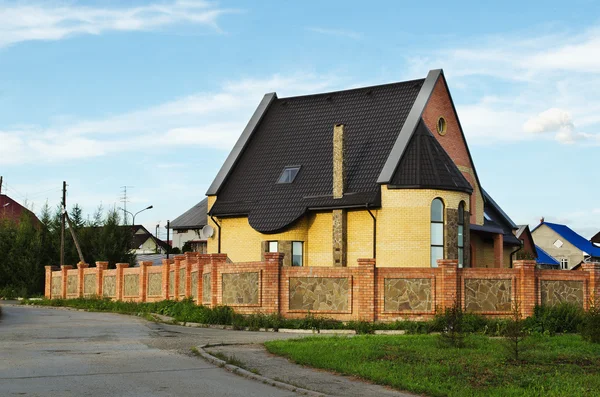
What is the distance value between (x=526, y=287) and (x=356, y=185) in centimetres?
871

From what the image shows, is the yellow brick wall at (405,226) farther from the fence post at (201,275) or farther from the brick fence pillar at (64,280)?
the brick fence pillar at (64,280)

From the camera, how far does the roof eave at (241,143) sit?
34.5 meters

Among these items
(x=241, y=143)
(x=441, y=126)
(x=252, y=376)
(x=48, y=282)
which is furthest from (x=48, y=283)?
(x=252, y=376)

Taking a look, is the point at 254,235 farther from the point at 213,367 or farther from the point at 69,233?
the point at 69,233

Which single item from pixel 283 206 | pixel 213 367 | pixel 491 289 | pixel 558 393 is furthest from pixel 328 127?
pixel 558 393

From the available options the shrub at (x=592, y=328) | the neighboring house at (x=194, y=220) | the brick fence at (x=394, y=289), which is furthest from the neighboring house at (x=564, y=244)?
the shrub at (x=592, y=328)

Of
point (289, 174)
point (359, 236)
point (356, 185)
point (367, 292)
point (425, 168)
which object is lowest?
point (367, 292)

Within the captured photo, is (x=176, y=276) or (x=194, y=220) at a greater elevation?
(x=194, y=220)

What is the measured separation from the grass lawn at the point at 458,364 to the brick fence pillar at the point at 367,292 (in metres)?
4.78

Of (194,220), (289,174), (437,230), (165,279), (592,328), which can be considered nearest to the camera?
(592,328)

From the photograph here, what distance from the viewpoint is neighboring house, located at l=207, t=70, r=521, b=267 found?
2897 centimetres

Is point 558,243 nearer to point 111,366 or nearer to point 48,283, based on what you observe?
point 48,283

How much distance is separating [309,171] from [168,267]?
24.4 feet

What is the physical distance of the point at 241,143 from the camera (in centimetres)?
3603
